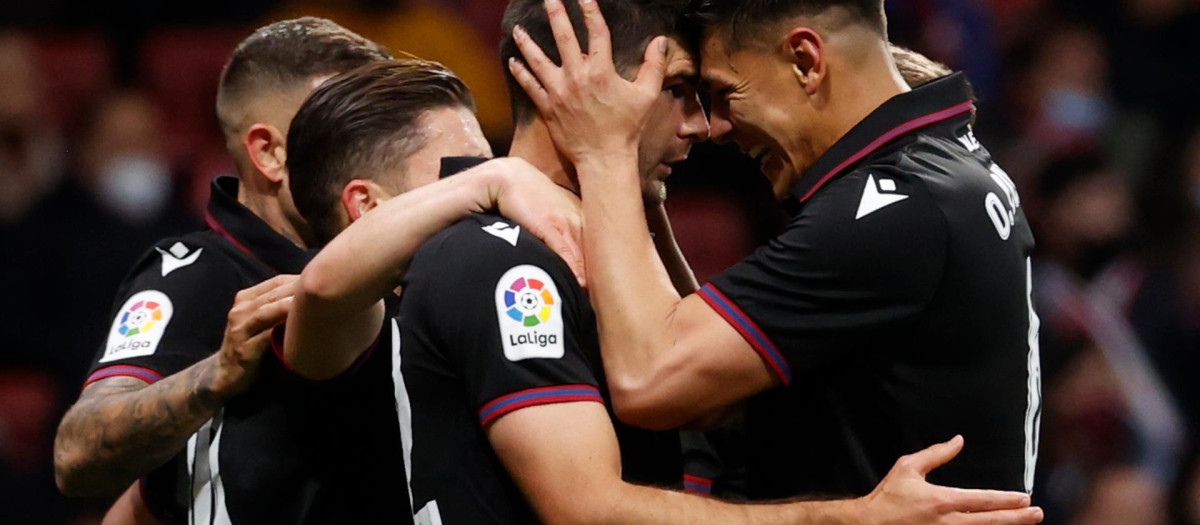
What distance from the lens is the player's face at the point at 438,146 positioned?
10.8 ft

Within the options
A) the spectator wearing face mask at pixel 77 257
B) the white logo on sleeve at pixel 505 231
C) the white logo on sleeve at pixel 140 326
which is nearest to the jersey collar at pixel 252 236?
the white logo on sleeve at pixel 140 326

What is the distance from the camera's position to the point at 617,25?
303cm

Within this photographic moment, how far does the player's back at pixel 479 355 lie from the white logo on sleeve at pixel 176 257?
3.09 ft

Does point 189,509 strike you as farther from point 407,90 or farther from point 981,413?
point 981,413

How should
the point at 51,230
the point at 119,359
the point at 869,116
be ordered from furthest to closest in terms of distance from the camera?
1. the point at 51,230
2. the point at 119,359
3. the point at 869,116

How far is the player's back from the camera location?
8.78 feet

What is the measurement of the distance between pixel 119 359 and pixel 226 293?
0.88 feet

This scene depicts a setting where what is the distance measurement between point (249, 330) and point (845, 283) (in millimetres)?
1104

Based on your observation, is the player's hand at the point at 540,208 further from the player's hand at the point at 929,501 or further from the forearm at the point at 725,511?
the player's hand at the point at 929,501

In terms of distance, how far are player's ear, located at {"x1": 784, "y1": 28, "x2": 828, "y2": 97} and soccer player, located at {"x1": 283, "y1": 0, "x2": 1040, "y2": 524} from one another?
20 centimetres

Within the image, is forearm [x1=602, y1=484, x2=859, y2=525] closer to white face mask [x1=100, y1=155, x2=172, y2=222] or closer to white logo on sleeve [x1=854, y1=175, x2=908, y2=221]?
white logo on sleeve [x1=854, y1=175, x2=908, y2=221]

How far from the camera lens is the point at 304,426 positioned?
10.6 feet

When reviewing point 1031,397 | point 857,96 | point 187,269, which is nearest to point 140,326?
point 187,269

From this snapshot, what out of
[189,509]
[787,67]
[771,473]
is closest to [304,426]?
[189,509]
